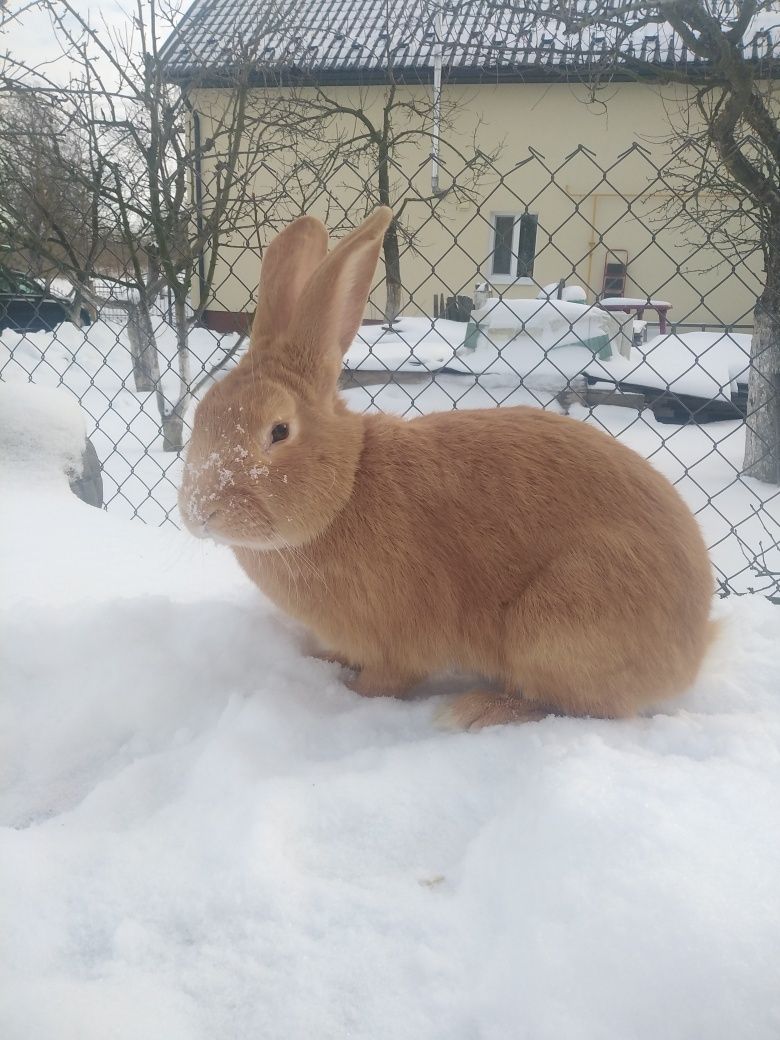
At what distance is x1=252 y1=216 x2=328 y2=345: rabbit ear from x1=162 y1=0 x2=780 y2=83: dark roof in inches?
109

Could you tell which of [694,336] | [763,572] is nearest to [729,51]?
[694,336]

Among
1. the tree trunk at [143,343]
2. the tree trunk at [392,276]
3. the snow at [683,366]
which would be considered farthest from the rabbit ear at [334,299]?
the tree trunk at [143,343]

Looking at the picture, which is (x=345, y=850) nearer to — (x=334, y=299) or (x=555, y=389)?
(x=334, y=299)

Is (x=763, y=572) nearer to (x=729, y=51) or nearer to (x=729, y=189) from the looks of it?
(x=729, y=189)

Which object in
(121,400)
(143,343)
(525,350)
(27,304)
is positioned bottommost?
(121,400)

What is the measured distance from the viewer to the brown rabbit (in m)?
1.38

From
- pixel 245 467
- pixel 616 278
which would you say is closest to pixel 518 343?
pixel 616 278

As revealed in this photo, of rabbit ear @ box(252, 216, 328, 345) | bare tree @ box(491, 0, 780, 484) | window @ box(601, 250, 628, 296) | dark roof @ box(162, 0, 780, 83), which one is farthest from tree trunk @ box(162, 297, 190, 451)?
window @ box(601, 250, 628, 296)

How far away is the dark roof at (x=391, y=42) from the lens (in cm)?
412

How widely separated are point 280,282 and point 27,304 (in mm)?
3960

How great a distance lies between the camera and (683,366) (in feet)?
12.9

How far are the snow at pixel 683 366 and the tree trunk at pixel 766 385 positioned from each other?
33 cm

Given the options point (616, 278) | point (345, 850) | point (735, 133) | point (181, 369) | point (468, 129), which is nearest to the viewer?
point (345, 850)

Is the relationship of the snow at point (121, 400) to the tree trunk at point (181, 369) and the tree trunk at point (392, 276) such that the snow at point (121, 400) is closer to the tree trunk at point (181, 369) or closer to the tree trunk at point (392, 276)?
the tree trunk at point (181, 369)
